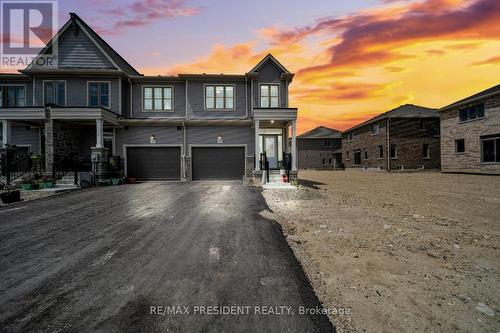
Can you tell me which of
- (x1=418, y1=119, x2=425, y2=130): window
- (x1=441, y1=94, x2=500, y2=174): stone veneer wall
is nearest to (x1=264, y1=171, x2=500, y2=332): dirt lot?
(x1=441, y1=94, x2=500, y2=174): stone veneer wall

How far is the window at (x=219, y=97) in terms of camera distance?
1772 centimetres

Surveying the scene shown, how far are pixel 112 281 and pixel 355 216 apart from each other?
5.58 metres

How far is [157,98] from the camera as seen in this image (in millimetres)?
17625

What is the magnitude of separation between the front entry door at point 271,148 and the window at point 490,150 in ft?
57.3

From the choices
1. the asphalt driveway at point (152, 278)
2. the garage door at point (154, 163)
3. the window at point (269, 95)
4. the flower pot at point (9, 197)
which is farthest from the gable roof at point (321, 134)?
the asphalt driveway at point (152, 278)

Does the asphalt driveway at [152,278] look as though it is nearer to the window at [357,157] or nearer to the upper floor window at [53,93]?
the upper floor window at [53,93]

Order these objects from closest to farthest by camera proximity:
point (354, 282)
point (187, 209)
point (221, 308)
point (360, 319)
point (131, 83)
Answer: point (360, 319) < point (221, 308) < point (354, 282) < point (187, 209) < point (131, 83)

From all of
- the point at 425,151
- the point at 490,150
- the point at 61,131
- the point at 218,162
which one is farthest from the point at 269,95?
the point at 425,151

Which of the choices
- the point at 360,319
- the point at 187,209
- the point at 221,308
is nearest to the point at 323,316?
the point at 360,319

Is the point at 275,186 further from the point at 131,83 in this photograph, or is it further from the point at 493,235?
the point at 131,83

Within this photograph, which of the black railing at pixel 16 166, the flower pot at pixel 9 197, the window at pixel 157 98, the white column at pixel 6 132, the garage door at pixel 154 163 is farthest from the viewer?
the window at pixel 157 98

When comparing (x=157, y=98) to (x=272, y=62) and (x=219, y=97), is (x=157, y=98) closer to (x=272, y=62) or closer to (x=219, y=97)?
(x=219, y=97)

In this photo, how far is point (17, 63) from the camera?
16172 millimetres

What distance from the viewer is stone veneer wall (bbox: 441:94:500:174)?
58.7 feet
